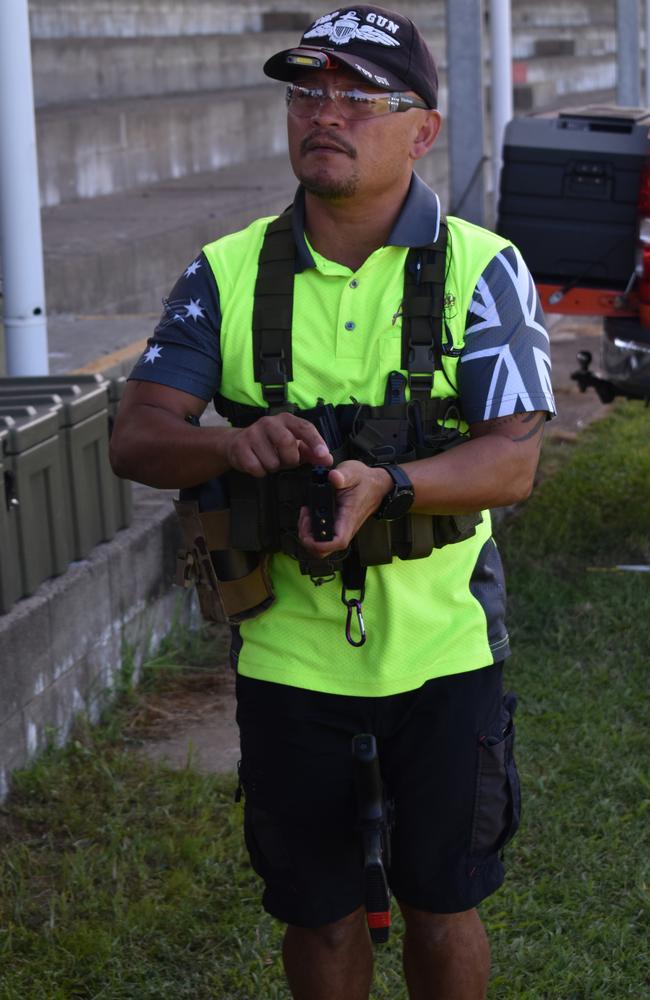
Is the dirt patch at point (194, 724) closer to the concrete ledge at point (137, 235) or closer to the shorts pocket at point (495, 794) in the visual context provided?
the shorts pocket at point (495, 794)

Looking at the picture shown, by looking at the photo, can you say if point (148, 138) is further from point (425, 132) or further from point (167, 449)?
point (167, 449)

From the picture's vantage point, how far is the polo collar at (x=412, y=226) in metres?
2.71

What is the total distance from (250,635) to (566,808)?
72.6 inches

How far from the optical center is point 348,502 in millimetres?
2496

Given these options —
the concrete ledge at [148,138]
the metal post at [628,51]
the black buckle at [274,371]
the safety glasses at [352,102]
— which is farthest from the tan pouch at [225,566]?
the metal post at [628,51]

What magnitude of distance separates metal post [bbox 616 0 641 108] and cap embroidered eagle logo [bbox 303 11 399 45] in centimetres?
1238

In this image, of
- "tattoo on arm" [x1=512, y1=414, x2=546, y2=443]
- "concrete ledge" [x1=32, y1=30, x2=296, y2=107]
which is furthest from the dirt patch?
"concrete ledge" [x1=32, y1=30, x2=296, y2=107]

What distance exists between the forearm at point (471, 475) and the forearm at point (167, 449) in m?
0.32

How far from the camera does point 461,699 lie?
2.77 meters

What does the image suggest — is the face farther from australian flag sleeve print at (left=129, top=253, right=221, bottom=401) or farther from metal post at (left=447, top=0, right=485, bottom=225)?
metal post at (left=447, top=0, right=485, bottom=225)

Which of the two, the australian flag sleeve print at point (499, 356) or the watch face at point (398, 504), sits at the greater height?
the australian flag sleeve print at point (499, 356)

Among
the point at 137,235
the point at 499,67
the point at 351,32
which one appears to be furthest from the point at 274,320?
the point at 499,67

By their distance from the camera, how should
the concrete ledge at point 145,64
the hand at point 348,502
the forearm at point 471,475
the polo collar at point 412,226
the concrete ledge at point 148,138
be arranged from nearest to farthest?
the hand at point 348,502, the forearm at point 471,475, the polo collar at point 412,226, the concrete ledge at point 148,138, the concrete ledge at point 145,64

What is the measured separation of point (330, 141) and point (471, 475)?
0.59m
